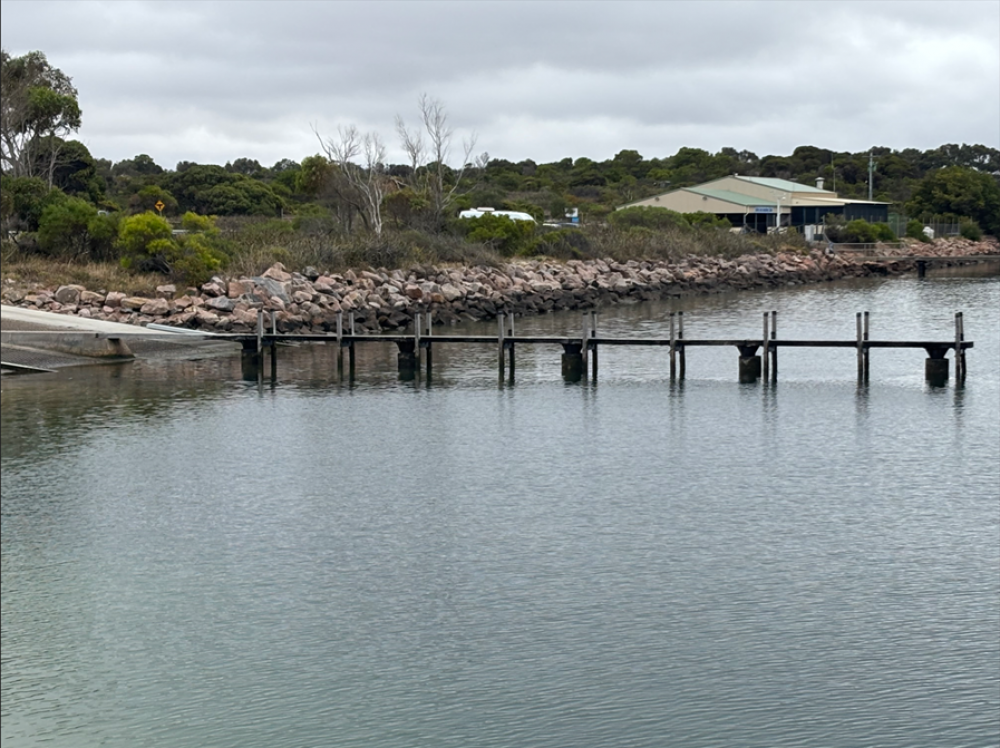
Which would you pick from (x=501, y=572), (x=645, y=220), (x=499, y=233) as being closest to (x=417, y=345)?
(x=501, y=572)

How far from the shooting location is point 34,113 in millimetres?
61281

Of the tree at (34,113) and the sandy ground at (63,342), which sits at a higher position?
Result: the tree at (34,113)

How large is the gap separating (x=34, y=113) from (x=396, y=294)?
74.0 ft

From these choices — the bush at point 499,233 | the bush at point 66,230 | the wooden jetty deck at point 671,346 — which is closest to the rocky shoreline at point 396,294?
the bush at point 499,233

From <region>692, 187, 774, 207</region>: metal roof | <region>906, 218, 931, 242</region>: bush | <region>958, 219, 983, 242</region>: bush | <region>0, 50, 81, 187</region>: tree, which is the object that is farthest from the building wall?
<region>0, 50, 81, 187</region>: tree

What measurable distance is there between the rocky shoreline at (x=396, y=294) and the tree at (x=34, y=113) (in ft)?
56.6

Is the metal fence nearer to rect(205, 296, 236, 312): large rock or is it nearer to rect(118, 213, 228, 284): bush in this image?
rect(118, 213, 228, 284): bush

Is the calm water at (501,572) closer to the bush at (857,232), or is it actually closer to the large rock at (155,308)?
the large rock at (155,308)

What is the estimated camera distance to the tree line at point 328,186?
50.7 metres

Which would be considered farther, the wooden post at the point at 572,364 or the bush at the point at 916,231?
the bush at the point at 916,231

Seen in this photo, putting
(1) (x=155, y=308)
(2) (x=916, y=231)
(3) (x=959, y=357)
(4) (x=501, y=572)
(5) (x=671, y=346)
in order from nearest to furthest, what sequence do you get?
(4) (x=501, y=572) < (3) (x=959, y=357) < (5) (x=671, y=346) < (1) (x=155, y=308) < (2) (x=916, y=231)

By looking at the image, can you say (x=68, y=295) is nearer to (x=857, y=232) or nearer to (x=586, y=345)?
(x=586, y=345)

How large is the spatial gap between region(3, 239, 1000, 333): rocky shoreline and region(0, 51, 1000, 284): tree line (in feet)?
13.1

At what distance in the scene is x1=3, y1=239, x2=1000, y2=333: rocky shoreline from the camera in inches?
1716
